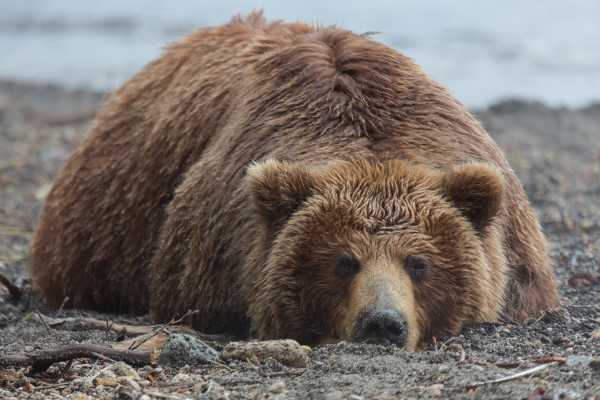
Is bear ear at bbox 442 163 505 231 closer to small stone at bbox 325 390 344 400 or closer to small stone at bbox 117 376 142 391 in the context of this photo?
small stone at bbox 325 390 344 400

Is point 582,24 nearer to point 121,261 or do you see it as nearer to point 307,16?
point 307,16

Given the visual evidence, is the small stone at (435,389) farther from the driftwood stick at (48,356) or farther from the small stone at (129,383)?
the driftwood stick at (48,356)

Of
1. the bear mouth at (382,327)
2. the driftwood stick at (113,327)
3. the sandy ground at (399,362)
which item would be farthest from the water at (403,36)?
the bear mouth at (382,327)

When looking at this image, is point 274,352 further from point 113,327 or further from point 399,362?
point 113,327

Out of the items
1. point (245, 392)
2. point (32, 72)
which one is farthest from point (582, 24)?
point (245, 392)

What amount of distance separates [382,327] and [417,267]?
496 millimetres

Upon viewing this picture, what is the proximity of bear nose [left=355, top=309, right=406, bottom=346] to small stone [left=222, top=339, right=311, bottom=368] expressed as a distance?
28 cm

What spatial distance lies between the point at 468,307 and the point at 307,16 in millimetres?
18197

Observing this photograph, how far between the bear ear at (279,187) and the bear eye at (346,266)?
0.46 metres

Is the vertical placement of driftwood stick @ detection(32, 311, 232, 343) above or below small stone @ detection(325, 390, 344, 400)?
below

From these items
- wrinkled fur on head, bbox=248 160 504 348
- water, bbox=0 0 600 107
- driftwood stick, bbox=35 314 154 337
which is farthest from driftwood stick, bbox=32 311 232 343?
water, bbox=0 0 600 107

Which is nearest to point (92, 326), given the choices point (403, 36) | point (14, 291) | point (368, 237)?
point (14, 291)

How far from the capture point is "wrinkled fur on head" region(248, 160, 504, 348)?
6.28 meters

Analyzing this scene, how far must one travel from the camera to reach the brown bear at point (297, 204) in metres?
6.34
